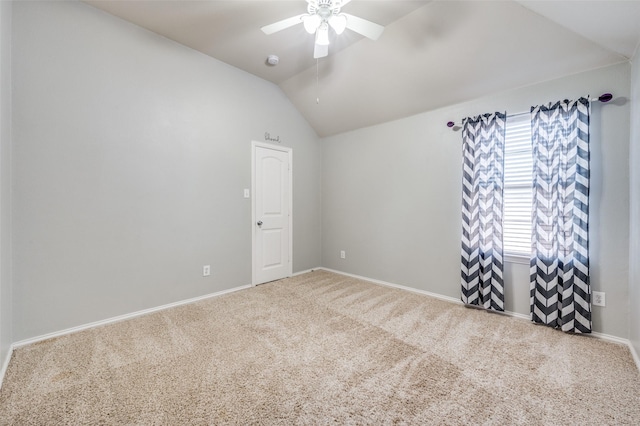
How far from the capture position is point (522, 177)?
2672 mm

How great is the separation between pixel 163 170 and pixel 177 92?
0.92 meters

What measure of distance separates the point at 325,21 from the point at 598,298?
3.27 m

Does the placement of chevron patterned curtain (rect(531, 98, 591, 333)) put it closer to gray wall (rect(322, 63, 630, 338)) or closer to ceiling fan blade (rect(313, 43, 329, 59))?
gray wall (rect(322, 63, 630, 338))

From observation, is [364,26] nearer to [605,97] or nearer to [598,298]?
[605,97]

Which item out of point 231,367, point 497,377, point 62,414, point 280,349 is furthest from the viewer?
point 280,349

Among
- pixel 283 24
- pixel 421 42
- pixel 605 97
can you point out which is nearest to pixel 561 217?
pixel 605 97

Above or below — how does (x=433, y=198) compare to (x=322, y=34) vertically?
below

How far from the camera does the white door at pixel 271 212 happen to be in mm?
3760

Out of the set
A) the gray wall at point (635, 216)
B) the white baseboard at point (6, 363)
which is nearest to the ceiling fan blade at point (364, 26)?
the gray wall at point (635, 216)

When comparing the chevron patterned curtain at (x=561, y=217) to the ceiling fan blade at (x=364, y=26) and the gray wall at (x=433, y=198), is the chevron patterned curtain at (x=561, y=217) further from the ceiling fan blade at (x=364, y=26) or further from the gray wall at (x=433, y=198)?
the ceiling fan blade at (x=364, y=26)

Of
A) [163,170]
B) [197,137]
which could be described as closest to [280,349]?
[163,170]

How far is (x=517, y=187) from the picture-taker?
270 centimetres

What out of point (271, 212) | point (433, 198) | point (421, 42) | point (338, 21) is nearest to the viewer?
point (338, 21)

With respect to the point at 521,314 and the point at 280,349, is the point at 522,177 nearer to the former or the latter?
the point at 521,314
